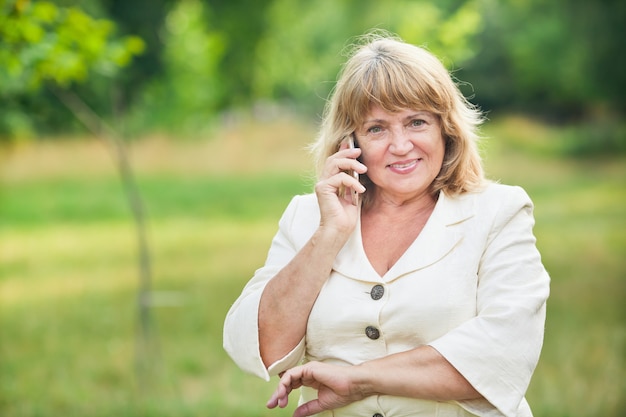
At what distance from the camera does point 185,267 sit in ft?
41.7

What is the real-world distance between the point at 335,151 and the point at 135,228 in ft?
47.1

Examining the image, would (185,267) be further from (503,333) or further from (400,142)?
(503,333)

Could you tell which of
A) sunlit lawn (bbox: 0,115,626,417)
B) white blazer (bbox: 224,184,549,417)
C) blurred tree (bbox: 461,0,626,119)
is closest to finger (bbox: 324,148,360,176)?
white blazer (bbox: 224,184,549,417)

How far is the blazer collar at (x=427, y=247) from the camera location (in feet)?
8.64

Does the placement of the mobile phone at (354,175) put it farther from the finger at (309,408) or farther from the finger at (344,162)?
the finger at (309,408)

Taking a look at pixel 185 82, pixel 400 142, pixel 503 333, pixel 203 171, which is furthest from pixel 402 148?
pixel 185 82

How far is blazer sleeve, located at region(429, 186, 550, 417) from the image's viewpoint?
Answer: 2.48 meters

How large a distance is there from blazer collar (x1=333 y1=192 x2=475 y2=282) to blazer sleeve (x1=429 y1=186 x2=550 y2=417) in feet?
0.46

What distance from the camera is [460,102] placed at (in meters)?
2.76

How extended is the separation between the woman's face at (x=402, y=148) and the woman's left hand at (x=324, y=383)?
1.96ft

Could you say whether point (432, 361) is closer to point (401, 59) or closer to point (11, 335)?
point (401, 59)

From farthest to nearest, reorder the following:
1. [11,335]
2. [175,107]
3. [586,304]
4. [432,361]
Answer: [175,107] < [586,304] < [11,335] < [432,361]

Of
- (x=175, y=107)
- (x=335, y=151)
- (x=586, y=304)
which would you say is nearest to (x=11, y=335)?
(x=586, y=304)

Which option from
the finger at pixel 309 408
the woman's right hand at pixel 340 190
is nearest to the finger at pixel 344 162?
the woman's right hand at pixel 340 190
